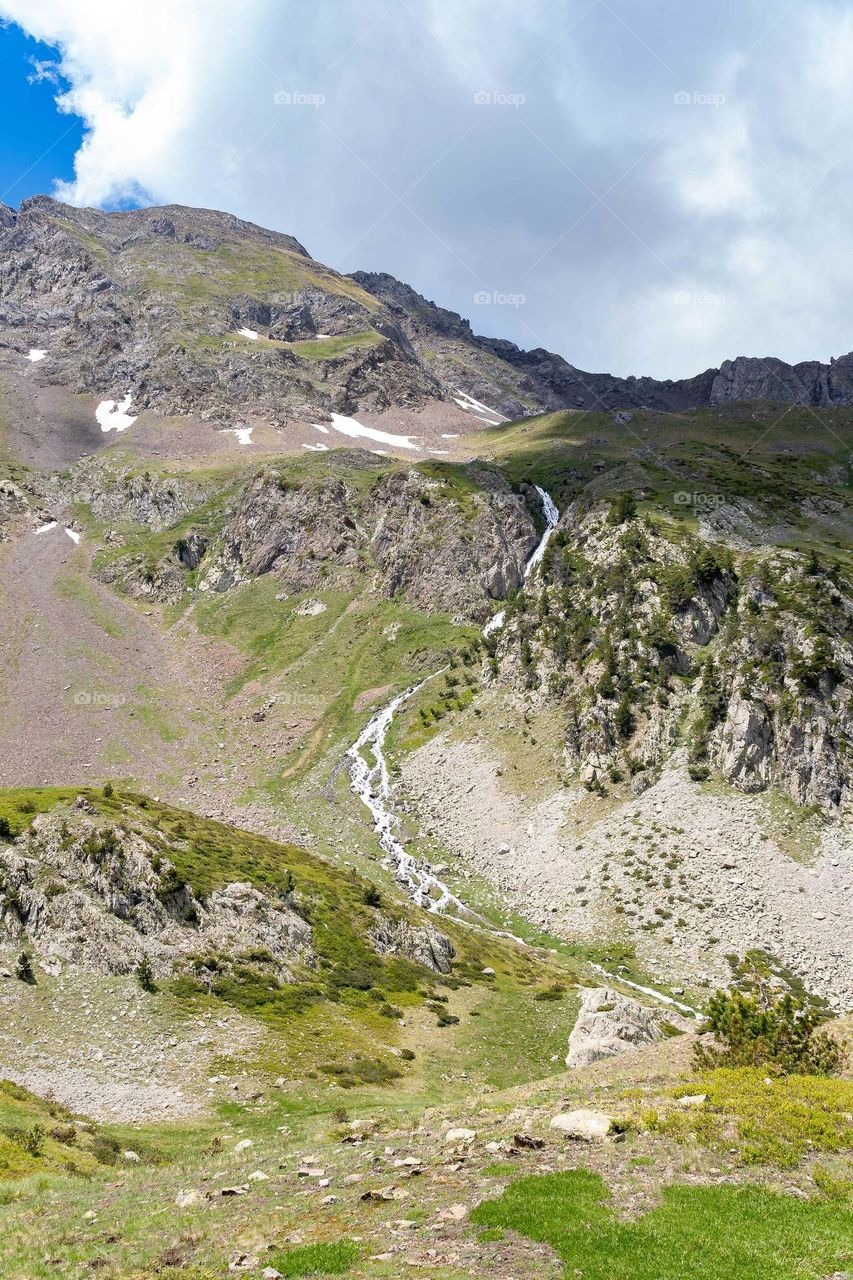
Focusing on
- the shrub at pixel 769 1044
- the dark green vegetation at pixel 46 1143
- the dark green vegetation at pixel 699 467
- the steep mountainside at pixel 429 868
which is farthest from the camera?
the dark green vegetation at pixel 699 467

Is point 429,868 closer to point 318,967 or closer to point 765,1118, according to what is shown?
point 318,967

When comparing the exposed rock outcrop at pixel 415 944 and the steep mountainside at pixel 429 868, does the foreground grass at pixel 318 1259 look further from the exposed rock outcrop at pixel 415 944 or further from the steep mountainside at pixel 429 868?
the exposed rock outcrop at pixel 415 944

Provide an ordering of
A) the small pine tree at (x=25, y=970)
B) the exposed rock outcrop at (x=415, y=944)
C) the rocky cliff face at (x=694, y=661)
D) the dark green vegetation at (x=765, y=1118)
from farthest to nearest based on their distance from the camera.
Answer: the rocky cliff face at (x=694, y=661), the exposed rock outcrop at (x=415, y=944), the small pine tree at (x=25, y=970), the dark green vegetation at (x=765, y=1118)

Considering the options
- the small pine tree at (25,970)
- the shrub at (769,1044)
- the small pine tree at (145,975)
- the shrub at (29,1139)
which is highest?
the shrub at (769,1044)

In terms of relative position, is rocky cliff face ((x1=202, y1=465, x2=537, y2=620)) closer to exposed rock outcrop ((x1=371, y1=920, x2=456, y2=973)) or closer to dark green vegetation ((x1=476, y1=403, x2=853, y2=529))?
dark green vegetation ((x1=476, y1=403, x2=853, y2=529))

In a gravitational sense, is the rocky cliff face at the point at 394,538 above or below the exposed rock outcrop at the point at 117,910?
above

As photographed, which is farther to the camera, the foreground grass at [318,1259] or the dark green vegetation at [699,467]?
the dark green vegetation at [699,467]

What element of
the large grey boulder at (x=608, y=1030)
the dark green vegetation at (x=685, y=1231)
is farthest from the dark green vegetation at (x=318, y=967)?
the dark green vegetation at (x=685, y=1231)
